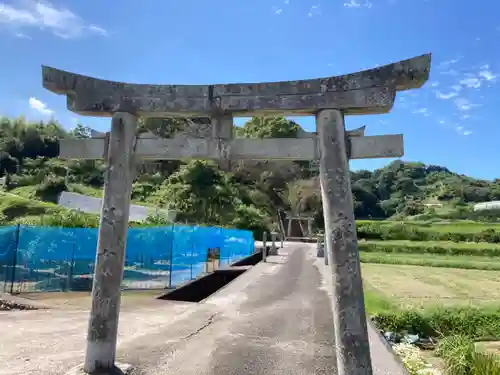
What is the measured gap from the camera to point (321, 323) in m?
8.09

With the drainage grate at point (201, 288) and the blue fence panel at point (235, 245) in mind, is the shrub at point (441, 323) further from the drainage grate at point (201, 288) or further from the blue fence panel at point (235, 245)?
the blue fence panel at point (235, 245)

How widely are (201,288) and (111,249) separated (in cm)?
939

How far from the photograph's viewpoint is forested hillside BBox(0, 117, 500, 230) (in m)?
37.5

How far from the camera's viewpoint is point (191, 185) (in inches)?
1511

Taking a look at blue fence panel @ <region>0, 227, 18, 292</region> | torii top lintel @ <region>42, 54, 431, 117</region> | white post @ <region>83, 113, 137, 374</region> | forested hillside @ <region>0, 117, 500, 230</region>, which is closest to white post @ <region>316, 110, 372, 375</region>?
torii top lintel @ <region>42, 54, 431, 117</region>

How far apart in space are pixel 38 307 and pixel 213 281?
714cm

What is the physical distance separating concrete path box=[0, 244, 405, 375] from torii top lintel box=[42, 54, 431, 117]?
3.42 m

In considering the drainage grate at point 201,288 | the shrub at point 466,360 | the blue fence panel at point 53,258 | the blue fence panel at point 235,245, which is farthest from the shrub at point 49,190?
the shrub at point 466,360

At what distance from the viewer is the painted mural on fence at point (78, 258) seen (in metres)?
11.2

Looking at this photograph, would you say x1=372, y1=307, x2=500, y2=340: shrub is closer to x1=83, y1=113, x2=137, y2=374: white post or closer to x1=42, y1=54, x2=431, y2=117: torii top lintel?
x1=42, y1=54, x2=431, y2=117: torii top lintel

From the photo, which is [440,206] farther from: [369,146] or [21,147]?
[369,146]

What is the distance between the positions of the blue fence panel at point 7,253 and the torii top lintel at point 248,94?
7809 mm

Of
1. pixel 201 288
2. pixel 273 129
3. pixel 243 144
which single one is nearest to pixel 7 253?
pixel 201 288

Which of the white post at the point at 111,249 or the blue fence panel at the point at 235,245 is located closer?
the white post at the point at 111,249
